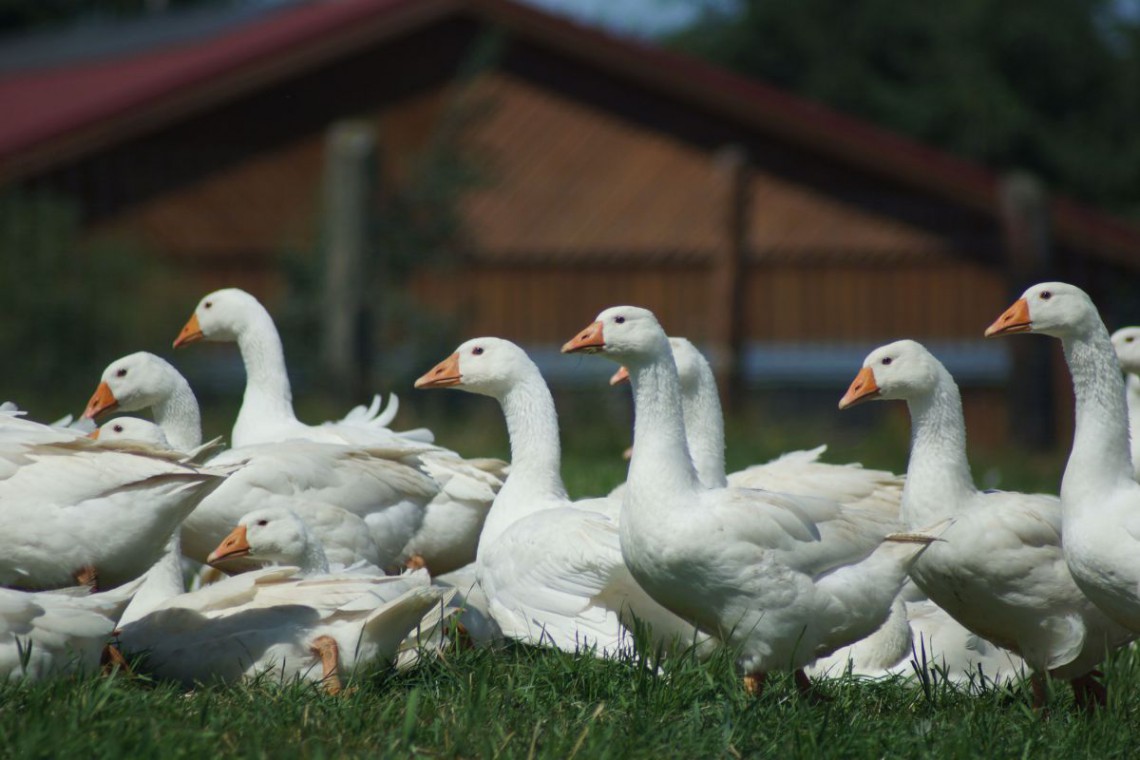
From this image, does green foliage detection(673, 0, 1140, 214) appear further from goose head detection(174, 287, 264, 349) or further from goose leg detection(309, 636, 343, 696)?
goose leg detection(309, 636, 343, 696)

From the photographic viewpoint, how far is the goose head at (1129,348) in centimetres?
662

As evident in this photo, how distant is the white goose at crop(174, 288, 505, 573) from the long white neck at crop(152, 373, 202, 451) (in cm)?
27

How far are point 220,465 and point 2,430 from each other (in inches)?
29.2

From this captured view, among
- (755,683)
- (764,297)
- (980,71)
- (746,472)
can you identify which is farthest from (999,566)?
(980,71)

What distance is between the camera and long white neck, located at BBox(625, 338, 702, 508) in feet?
15.4

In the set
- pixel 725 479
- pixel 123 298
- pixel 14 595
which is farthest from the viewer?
pixel 123 298

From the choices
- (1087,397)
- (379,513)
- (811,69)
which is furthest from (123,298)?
(811,69)

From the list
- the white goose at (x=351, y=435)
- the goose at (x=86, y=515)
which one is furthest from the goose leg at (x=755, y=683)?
the white goose at (x=351, y=435)

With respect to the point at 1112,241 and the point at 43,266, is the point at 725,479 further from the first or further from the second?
the point at 1112,241

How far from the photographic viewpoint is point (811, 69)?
29.0 m

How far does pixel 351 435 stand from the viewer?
22.4 ft

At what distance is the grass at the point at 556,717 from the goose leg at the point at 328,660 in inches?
2.9

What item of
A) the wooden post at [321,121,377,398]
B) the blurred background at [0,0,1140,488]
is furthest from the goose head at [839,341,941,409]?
the wooden post at [321,121,377,398]

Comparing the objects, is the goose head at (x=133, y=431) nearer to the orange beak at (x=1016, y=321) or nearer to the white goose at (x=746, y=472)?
the white goose at (x=746, y=472)
